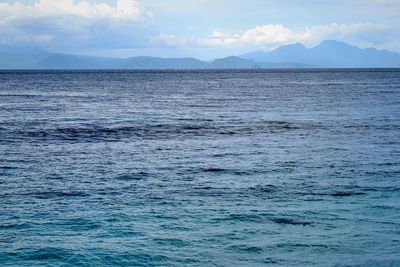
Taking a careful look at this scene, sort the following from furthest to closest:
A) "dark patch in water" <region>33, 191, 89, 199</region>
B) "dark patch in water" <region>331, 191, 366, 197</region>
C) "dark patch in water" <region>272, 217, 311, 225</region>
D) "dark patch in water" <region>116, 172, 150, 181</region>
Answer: "dark patch in water" <region>116, 172, 150, 181</region> < "dark patch in water" <region>33, 191, 89, 199</region> < "dark patch in water" <region>331, 191, 366, 197</region> < "dark patch in water" <region>272, 217, 311, 225</region>

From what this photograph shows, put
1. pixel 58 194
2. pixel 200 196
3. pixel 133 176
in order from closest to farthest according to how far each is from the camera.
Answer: pixel 200 196
pixel 58 194
pixel 133 176

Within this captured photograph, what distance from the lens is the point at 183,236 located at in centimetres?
1803

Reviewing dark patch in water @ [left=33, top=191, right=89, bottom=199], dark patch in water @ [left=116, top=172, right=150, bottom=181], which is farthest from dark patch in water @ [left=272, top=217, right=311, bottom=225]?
dark patch in water @ [left=116, top=172, right=150, bottom=181]

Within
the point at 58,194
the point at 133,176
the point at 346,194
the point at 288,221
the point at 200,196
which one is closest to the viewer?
Result: the point at 288,221

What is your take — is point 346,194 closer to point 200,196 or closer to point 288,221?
point 288,221

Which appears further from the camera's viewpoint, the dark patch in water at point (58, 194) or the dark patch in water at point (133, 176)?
the dark patch in water at point (133, 176)

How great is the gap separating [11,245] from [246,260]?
7.95m

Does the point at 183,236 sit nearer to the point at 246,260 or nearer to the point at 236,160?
the point at 246,260

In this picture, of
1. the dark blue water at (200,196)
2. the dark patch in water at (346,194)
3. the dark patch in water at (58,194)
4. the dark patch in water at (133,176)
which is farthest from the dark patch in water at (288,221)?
the dark patch in water at (133,176)

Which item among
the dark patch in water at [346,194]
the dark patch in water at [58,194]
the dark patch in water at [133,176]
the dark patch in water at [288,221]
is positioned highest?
the dark patch in water at [346,194]

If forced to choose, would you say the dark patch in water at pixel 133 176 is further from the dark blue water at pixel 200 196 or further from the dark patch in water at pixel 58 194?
the dark patch in water at pixel 58 194

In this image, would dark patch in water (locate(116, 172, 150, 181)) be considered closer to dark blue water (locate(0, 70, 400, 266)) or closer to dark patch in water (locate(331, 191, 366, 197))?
dark blue water (locate(0, 70, 400, 266))

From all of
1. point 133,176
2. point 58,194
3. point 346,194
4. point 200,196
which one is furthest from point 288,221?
point 133,176

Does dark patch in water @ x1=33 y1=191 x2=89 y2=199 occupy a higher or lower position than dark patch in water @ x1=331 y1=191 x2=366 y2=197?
lower
